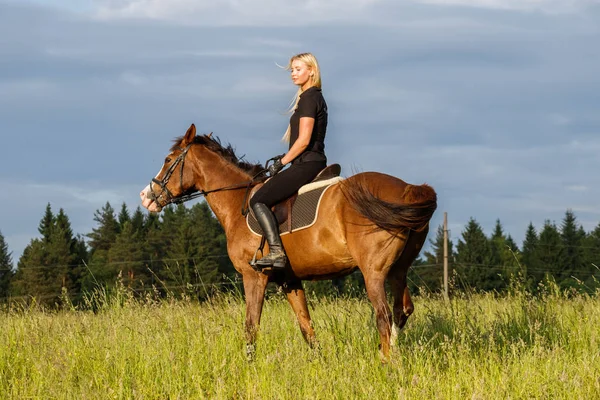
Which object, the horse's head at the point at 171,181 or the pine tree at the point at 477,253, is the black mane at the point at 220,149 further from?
Answer: the pine tree at the point at 477,253

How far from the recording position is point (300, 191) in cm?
875

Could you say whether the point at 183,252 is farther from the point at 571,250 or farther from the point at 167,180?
the point at 167,180

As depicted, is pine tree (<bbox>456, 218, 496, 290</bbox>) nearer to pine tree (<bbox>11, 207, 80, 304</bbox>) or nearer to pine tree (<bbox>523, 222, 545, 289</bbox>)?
pine tree (<bbox>523, 222, 545, 289</bbox>)

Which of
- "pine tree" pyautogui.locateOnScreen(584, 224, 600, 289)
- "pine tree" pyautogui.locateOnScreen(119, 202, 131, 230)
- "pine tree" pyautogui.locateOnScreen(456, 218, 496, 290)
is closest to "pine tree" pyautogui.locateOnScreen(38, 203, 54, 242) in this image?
"pine tree" pyautogui.locateOnScreen(119, 202, 131, 230)

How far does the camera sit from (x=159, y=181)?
32.4 feet

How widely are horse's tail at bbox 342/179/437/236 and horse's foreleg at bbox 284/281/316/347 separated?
1531mm

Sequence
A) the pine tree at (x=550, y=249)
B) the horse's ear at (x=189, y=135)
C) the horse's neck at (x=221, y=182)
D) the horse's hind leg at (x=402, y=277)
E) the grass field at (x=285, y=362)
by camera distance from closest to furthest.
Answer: the grass field at (x=285, y=362)
the horse's hind leg at (x=402, y=277)
the horse's neck at (x=221, y=182)
the horse's ear at (x=189, y=135)
the pine tree at (x=550, y=249)

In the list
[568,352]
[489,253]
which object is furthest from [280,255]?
[489,253]

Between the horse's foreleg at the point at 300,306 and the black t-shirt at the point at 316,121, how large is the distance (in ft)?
4.86

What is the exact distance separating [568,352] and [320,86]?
13.6 feet

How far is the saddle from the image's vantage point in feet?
28.6

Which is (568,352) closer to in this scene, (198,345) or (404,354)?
(404,354)

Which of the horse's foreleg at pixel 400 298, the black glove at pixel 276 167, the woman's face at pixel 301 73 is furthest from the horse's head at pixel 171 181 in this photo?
the horse's foreleg at pixel 400 298

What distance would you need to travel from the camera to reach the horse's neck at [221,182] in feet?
31.4
